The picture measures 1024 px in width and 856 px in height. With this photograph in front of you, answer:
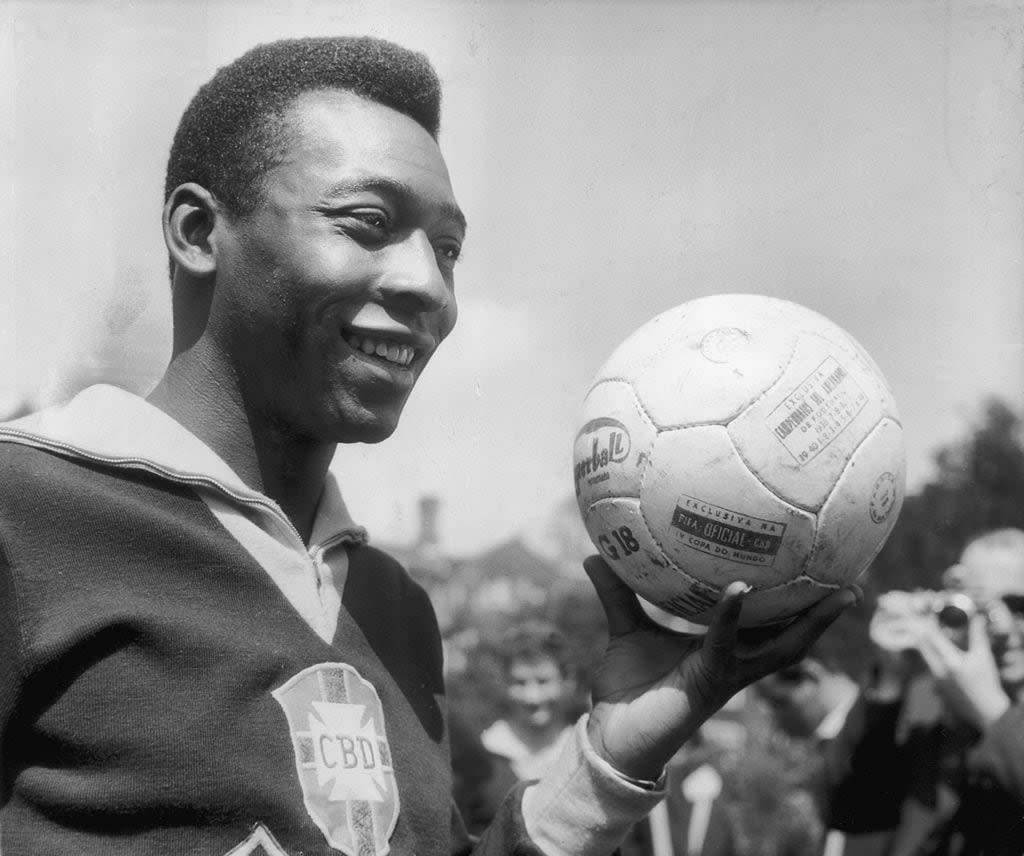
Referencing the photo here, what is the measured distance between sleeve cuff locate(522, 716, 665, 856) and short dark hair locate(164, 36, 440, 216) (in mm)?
1360

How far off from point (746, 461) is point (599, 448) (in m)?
0.35

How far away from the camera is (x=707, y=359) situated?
258 cm

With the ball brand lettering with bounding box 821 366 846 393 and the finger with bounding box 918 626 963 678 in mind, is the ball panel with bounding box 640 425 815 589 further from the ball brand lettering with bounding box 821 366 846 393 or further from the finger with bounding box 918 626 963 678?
the finger with bounding box 918 626 963 678

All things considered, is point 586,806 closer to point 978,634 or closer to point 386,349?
point 386,349

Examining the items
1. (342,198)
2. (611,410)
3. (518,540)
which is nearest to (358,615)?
(611,410)

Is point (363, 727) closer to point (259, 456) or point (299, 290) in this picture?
point (259, 456)

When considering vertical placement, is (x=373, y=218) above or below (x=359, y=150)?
below

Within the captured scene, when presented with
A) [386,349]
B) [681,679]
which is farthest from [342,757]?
[386,349]

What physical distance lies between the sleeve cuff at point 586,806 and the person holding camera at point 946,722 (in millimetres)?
3069

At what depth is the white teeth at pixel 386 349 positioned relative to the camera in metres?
2.56

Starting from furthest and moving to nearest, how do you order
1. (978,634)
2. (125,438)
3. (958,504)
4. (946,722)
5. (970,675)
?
(958,504)
(946,722)
(978,634)
(970,675)
(125,438)

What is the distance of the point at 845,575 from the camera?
8.54 ft

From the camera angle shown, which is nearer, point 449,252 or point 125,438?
point 125,438

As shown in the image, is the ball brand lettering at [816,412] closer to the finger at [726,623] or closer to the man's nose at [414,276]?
the finger at [726,623]
